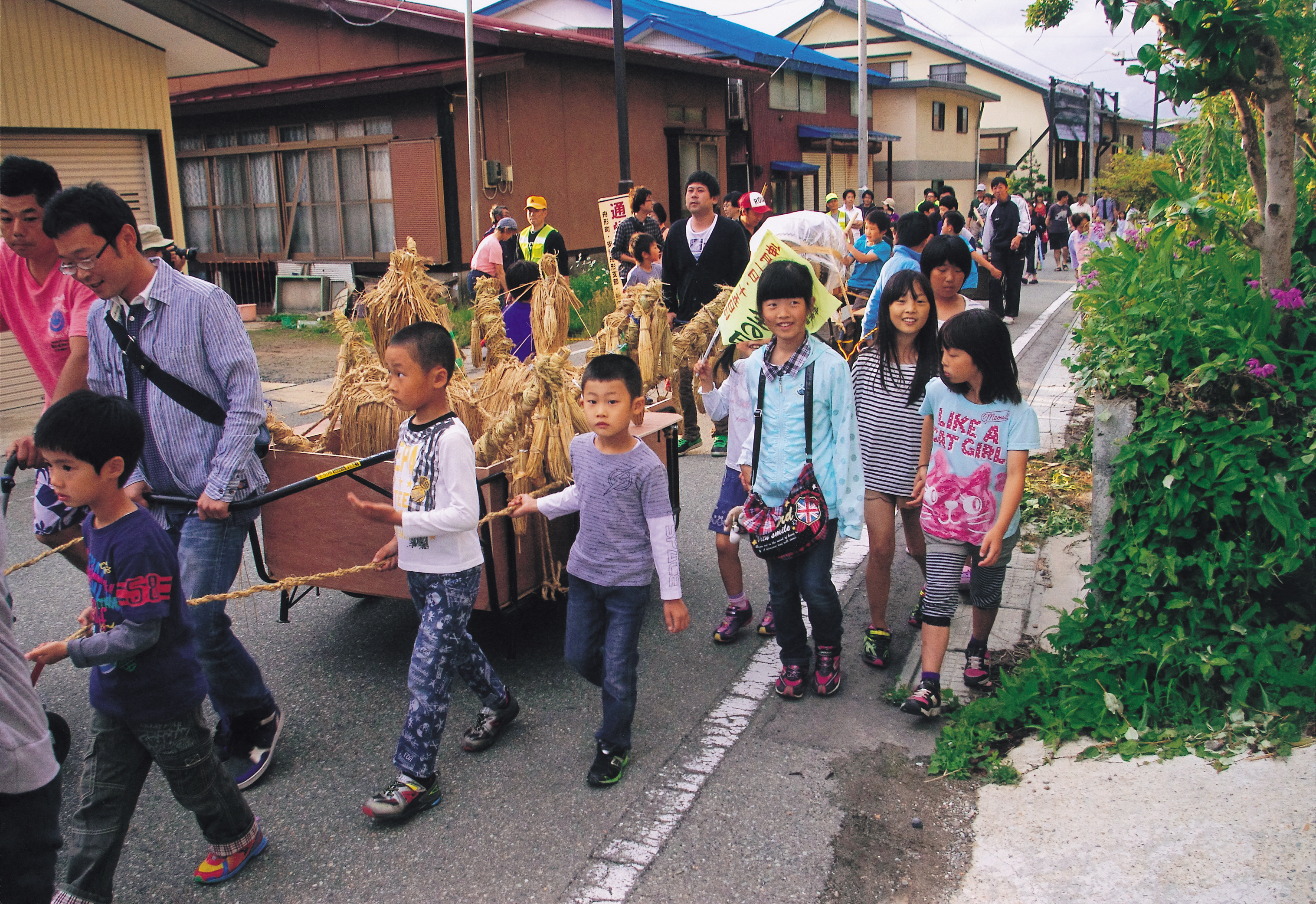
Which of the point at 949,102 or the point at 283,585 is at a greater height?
the point at 949,102

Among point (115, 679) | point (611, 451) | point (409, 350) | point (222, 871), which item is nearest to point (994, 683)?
point (611, 451)

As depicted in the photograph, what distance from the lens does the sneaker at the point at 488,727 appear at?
3.76 m

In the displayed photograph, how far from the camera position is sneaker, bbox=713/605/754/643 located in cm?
466

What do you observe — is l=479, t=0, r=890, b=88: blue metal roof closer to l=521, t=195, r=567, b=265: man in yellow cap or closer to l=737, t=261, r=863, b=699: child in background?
l=521, t=195, r=567, b=265: man in yellow cap

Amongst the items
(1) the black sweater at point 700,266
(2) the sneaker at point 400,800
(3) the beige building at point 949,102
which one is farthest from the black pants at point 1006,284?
(3) the beige building at point 949,102

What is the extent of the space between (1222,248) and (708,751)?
9.24 feet

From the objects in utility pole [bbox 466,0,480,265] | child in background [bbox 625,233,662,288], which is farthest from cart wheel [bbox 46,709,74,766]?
utility pole [bbox 466,0,480,265]

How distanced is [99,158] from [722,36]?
20.0m

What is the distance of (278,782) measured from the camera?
3.60 meters

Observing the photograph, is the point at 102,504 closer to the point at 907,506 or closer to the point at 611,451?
the point at 611,451

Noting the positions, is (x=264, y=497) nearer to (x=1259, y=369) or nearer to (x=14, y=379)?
(x=1259, y=369)

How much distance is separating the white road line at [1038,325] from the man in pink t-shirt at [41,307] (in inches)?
329

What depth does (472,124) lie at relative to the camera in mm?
16125

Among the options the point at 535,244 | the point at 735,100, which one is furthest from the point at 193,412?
the point at 735,100
